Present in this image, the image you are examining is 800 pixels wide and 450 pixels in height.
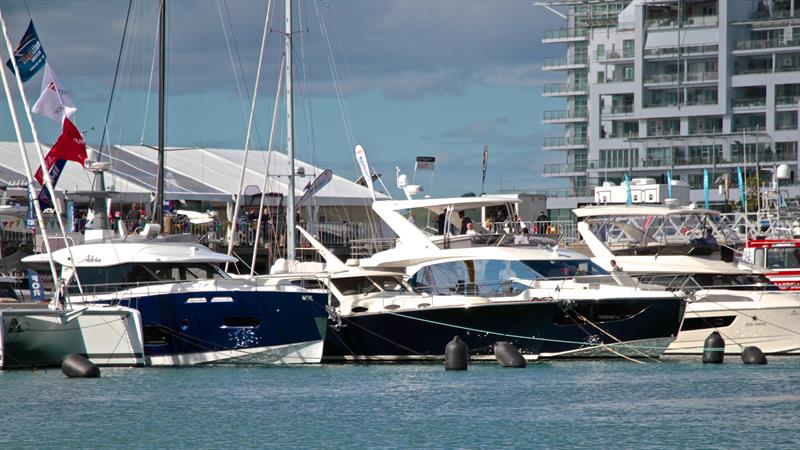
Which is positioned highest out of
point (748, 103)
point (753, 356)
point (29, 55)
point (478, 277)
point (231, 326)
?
point (748, 103)

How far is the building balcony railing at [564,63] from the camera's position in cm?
12001

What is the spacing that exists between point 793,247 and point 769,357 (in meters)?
5.14

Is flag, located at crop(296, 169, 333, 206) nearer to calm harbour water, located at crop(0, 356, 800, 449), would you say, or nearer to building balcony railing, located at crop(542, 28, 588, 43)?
calm harbour water, located at crop(0, 356, 800, 449)

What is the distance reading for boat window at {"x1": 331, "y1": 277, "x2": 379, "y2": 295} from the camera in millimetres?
38153

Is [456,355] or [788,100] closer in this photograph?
[456,355]

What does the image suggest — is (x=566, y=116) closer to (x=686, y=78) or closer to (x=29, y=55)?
(x=686, y=78)

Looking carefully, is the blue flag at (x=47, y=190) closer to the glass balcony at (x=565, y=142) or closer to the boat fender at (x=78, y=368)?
the boat fender at (x=78, y=368)

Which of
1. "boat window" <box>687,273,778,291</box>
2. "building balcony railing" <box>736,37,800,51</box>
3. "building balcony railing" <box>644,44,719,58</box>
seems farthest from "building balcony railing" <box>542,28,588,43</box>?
"boat window" <box>687,273,778,291</box>

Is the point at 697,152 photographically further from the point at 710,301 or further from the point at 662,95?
the point at 710,301

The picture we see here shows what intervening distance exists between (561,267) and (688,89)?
77.8 metres

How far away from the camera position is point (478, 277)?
36625 mm

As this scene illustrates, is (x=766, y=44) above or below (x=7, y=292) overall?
above

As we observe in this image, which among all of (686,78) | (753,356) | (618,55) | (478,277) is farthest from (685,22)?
(478,277)

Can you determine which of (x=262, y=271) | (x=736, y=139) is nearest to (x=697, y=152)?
(x=736, y=139)
